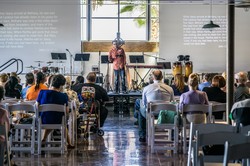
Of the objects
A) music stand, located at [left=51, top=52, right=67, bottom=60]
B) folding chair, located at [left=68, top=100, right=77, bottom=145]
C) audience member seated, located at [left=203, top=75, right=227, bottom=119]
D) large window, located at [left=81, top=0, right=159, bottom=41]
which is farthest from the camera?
large window, located at [left=81, top=0, right=159, bottom=41]

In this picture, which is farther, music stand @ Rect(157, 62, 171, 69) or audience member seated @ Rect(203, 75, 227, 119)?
music stand @ Rect(157, 62, 171, 69)

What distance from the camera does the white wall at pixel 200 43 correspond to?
19.8 metres

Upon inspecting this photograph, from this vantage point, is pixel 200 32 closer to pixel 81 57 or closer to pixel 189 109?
pixel 81 57

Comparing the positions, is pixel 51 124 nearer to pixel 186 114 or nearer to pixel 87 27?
pixel 186 114

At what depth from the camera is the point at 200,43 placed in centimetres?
1981

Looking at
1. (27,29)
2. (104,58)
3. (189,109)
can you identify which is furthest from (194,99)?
(27,29)

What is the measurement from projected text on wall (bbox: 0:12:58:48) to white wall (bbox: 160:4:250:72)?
11.4 ft

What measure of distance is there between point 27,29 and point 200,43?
541 cm

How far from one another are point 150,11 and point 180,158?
39.1 ft

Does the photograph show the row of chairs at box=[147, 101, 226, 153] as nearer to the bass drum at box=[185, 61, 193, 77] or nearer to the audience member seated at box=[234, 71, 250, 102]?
the audience member seated at box=[234, 71, 250, 102]

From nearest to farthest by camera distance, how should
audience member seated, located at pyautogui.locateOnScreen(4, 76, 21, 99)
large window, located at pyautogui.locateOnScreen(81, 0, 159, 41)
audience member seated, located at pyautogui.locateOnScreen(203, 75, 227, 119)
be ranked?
audience member seated, located at pyautogui.locateOnScreen(203, 75, 227, 119), audience member seated, located at pyautogui.locateOnScreen(4, 76, 21, 99), large window, located at pyautogui.locateOnScreen(81, 0, 159, 41)

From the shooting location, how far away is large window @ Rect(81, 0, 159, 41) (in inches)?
787

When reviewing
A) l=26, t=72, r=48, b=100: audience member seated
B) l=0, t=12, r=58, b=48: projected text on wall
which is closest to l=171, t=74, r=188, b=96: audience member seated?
l=26, t=72, r=48, b=100: audience member seated

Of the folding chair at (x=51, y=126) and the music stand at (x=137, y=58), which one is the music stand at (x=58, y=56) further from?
the folding chair at (x=51, y=126)
